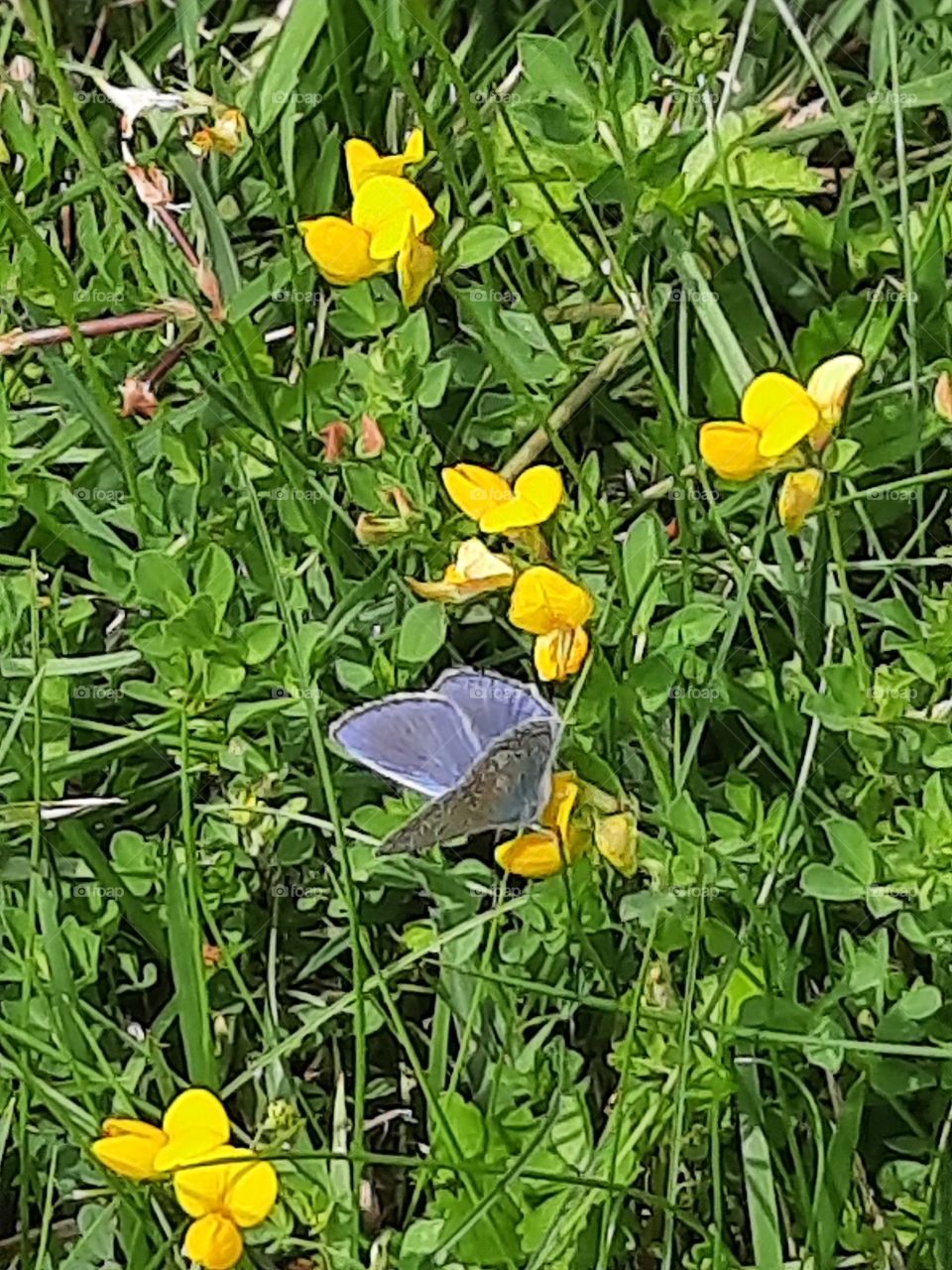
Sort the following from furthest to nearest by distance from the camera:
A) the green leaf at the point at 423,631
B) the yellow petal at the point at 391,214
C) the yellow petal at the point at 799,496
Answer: the green leaf at the point at 423,631
the yellow petal at the point at 391,214
the yellow petal at the point at 799,496

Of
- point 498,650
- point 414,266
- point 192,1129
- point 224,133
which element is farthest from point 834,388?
point 192,1129

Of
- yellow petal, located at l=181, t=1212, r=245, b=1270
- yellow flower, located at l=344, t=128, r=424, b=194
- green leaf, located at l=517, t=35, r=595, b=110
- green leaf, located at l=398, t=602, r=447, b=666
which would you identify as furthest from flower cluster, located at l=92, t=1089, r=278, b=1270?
green leaf, located at l=517, t=35, r=595, b=110

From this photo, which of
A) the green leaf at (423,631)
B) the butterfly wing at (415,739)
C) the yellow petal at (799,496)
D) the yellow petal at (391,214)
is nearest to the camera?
the butterfly wing at (415,739)

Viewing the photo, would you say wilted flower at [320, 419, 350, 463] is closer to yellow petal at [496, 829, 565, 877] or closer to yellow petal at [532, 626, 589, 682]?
yellow petal at [532, 626, 589, 682]

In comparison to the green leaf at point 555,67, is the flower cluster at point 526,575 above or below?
below

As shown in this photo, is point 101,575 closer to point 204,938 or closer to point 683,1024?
point 204,938

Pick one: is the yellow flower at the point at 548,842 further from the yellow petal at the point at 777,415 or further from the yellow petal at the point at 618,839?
the yellow petal at the point at 777,415

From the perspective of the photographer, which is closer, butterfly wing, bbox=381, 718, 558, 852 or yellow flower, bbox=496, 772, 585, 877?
butterfly wing, bbox=381, 718, 558, 852

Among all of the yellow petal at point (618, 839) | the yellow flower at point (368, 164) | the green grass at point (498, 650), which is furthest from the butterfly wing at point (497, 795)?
the yellow flower at point (368, 164)

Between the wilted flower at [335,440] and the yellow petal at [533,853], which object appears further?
the wilted flower at [335,440]
